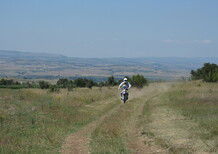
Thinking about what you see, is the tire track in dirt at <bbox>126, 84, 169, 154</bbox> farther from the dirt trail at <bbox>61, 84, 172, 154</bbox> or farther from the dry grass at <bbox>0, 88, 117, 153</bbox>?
the dry grass at <bbox>0, 88, 117, 153</bbox>

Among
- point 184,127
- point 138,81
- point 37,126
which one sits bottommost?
point 138,81

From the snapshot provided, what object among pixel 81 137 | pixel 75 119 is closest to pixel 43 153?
pixel 81 137

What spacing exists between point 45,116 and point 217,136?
10.2 metres

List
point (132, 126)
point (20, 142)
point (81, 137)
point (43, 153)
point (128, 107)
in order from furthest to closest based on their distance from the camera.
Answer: point (128, 107), point (132, 126), point (81, 137), point (20, 142), point (43, 153)

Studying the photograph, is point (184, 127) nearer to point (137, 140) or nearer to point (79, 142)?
point (137, 140)

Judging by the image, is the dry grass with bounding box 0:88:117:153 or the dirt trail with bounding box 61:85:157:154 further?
the dry grass with bounding box 0:88:117:153

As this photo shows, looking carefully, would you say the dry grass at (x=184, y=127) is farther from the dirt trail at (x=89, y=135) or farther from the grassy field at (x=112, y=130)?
the dirt trail at (x=89, y=135)

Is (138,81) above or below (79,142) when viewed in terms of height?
below

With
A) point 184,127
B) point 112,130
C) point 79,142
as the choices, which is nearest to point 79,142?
point 79,142

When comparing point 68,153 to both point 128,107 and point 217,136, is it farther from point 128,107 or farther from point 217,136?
point 128,107

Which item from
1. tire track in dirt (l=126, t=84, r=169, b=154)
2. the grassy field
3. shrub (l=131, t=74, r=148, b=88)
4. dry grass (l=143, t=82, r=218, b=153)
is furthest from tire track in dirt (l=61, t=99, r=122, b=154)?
shrub (l=131, t=74, r=148, b=88)

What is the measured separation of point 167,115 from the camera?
2162 cm

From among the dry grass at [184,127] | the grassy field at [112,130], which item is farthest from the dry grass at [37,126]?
the dry grass at [184,127]

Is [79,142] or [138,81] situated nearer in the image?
[79,142]
